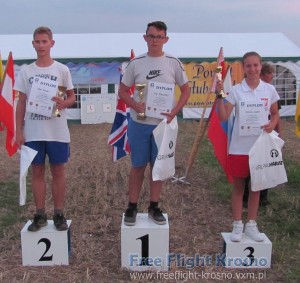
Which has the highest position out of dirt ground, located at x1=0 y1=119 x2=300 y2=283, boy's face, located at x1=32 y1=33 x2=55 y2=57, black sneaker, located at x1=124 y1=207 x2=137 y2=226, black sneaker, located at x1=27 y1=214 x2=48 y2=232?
boy's face, located at x1=32 y1=33 x2=55 y2=57

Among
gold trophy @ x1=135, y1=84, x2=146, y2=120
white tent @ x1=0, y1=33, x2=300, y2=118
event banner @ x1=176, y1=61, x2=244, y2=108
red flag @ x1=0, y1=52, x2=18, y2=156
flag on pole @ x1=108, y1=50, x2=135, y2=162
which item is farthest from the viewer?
event banner @ x1=176, y1=61, x2=244, y2=108

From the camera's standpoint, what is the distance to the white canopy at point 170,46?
12922 millimetres

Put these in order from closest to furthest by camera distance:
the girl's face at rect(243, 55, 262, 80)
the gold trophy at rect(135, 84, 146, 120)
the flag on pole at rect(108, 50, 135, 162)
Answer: the girl's face at rect(243, 55, 262, 80), the gold trophy at rect(135, 84, 146, 120), the flag on pole at rect(108, 50, 135, 162)

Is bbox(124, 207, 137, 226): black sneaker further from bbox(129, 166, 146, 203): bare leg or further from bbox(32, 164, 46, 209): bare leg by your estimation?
bbox(32, 164, 46, 209): bare leg

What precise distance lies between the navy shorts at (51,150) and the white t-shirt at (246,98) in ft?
4.60

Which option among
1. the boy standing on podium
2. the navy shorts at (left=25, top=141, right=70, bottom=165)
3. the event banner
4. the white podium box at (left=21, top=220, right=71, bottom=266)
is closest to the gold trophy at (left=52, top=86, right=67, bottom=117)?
the boy standing on podium

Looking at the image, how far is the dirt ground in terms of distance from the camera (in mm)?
3764

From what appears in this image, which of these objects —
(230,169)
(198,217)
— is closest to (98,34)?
(198,217)

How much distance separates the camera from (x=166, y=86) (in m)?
3.79

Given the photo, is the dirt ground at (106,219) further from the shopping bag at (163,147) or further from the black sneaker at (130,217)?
the shopping bag at (163,147)

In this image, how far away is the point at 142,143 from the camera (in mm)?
3855

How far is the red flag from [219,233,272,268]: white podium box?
2789 mm

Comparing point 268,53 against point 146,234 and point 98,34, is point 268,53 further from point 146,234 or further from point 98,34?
point 146,234

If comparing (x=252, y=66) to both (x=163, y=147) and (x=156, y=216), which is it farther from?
(x=156, y=216)
